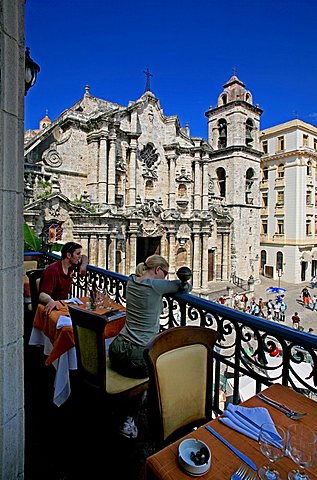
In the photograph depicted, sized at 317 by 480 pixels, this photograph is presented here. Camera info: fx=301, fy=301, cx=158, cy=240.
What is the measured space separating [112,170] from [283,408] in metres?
18.0

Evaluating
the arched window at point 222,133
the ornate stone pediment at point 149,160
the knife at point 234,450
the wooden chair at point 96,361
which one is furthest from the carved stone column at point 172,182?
the knife at point 234,450

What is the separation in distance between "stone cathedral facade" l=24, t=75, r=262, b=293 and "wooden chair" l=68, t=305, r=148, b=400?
12.9 meters

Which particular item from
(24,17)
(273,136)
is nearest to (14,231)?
(24,17)

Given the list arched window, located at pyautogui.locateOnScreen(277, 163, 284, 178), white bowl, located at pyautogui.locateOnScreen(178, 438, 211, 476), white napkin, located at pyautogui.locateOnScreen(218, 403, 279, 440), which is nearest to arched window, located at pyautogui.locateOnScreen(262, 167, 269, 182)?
arched window, located at pyautogui.locateOnScreen(277, 163, 284, 178)

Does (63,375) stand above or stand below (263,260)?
above

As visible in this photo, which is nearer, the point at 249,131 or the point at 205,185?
the point at 205,185

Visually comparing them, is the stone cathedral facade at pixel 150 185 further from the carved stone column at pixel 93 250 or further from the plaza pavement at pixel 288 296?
the plaza pavement at pixel 288 296

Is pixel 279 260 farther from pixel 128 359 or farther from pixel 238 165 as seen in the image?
pixel 128 359

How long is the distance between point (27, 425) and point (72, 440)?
520 millimetres

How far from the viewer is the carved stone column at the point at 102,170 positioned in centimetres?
1809

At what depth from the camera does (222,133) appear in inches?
1048

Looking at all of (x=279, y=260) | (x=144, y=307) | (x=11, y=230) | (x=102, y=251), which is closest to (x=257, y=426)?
(x=144, y=307)

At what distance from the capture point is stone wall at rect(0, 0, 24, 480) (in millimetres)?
1620

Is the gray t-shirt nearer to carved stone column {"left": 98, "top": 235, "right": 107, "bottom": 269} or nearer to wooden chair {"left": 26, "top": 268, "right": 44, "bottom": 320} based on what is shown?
wooden chair {"left": 26, "top": 268, "right": 44, "bottom": 320}
